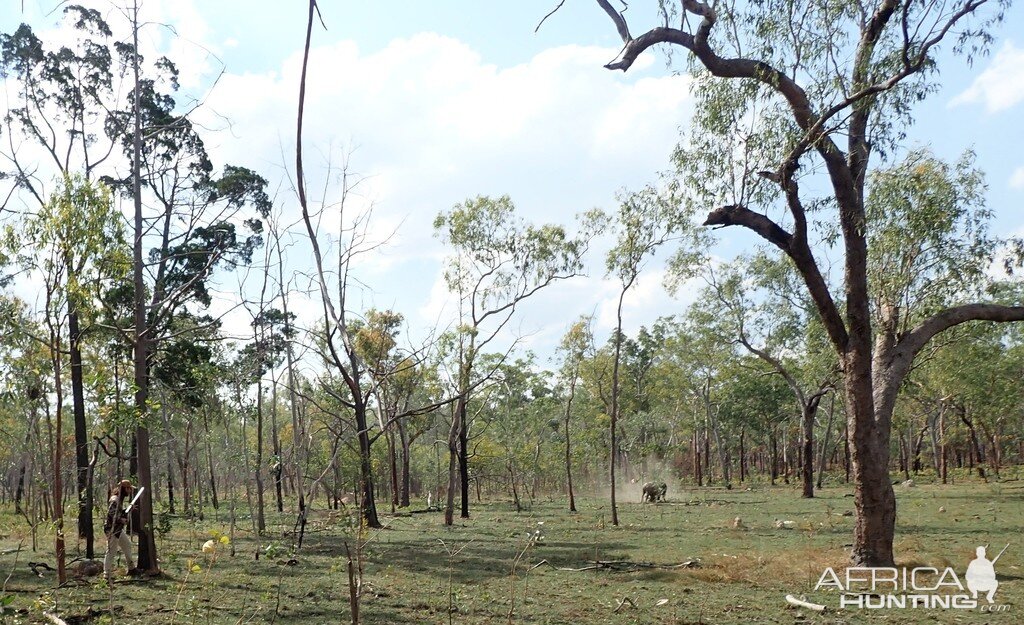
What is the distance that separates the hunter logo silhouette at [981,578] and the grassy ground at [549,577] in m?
0.19

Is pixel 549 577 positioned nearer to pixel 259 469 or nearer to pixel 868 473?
pixel 868 473

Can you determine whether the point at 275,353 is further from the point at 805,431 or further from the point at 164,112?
the point at 805,431

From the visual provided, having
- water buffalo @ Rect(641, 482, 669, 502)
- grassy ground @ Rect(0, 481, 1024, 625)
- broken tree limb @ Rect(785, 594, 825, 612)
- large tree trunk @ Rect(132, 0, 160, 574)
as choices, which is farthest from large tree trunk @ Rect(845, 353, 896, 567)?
water buffalo @ Rect(641, 482, 669, 502)

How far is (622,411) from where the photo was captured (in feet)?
157

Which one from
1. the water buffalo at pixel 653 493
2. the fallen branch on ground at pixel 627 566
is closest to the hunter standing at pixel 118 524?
→ the fallen branch on ground at pixel 627 566

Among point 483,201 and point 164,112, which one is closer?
point 164,112

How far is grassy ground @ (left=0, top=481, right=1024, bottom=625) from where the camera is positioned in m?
8.98

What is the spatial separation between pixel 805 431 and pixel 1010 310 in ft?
62.4

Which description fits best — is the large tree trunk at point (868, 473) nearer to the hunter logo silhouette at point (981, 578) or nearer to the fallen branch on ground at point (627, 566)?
the hunter logo silhouette at point (981, 578)

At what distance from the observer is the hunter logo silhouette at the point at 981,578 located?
966 cm

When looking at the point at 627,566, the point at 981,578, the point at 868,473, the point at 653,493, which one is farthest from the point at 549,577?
the point at 653,493

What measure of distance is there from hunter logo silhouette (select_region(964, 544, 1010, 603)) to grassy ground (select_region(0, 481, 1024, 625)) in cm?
19

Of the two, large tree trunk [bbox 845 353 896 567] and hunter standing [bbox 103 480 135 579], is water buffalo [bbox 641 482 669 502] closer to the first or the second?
large tree trunk [bbox 845 353 896 567]

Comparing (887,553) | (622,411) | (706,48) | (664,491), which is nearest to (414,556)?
(887,553)
